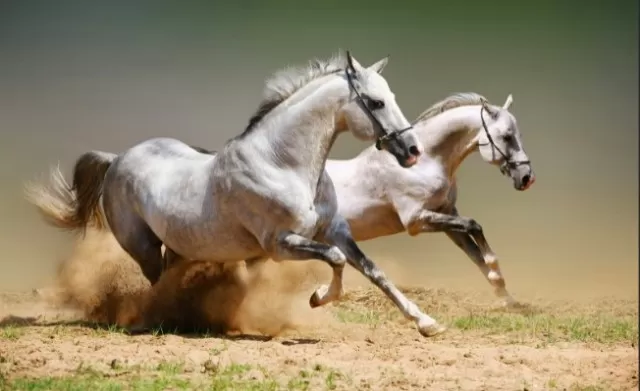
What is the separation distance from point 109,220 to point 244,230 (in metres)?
1.44

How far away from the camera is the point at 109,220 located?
738 cm

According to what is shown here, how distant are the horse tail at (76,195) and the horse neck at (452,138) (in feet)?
8.01

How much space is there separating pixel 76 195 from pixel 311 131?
246 cm

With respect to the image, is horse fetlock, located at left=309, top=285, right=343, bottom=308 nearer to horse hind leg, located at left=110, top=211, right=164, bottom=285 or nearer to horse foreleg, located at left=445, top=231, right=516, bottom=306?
horse hind leg, located at left=110, top=211, right=164, bottom=285

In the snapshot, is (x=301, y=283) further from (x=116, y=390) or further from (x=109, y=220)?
(x=116, y=390)

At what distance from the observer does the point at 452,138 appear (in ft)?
26.2

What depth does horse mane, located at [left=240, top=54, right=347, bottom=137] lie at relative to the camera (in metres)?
6.54

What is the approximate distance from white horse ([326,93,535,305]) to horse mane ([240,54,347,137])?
161 cm

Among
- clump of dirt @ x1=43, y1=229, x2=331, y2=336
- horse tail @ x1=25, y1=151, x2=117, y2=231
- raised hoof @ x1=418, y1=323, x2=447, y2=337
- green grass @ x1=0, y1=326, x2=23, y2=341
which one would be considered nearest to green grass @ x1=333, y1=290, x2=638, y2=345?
clump of dirt @ x1=43, y1=229, x2=331, y2=336

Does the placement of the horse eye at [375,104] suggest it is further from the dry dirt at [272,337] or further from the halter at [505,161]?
the halter at [505,161]

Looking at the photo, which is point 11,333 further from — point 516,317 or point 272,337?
point 516,317

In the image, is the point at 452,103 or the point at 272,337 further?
the point at 452,103

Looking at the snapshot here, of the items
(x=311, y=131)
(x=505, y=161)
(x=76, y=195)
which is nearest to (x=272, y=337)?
(x=311, y=131)

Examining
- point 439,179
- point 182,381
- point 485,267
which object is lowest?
point 182,381
